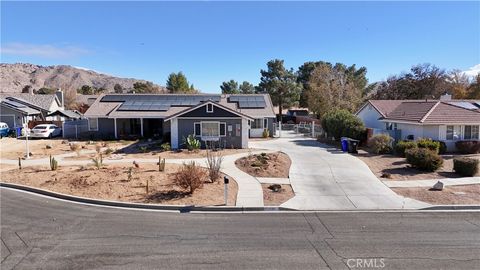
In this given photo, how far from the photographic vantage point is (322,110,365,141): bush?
2816 centimetres

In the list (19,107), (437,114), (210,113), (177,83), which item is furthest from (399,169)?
(177,83)

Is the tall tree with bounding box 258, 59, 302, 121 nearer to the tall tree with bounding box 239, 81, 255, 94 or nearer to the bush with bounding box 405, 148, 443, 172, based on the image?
the tall tree with bounding box 239, 81, 255, 94

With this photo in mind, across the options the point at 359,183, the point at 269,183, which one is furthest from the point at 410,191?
the point at 269,183

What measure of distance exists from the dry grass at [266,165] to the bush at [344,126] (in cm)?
904

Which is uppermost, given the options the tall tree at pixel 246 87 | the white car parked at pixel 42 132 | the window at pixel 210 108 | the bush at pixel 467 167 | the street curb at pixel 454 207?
the tall tree at pixel 246 87

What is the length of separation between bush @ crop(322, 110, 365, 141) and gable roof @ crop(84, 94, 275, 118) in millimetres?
6725

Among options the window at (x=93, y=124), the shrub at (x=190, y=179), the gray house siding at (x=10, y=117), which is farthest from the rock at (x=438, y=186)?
the gray house siding at (x=10, y=117)

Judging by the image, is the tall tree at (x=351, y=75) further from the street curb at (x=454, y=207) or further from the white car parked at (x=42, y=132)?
the street curb at (x=454, y=207)

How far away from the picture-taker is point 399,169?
18.5 metres

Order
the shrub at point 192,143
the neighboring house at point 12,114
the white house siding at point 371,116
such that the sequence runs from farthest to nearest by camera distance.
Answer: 1. the neighboring house at point 12,114
2. the white house siding at point 371,116
3. the shrub at point 192,143

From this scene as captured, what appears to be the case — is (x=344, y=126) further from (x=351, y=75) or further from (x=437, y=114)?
(x=351, y=75)

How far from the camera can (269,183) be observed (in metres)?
15.2

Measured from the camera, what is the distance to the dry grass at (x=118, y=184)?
12.7 meters

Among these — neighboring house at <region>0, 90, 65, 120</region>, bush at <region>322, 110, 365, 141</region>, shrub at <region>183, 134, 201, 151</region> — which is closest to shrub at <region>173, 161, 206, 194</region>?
shrub at <region>183, 134, 201, 151</region>
